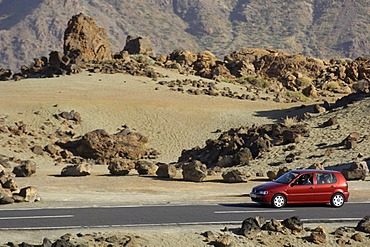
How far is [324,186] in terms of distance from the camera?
76.4 feet

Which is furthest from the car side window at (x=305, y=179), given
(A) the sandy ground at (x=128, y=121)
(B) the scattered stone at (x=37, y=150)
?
(B) the scattered stone at (x=37, y=150)

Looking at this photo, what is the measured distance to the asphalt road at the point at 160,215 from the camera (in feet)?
65.9

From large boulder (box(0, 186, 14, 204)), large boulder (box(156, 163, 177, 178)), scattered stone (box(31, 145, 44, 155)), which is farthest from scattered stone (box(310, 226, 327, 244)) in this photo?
scattered stone (box(31, 145, 44, 155))

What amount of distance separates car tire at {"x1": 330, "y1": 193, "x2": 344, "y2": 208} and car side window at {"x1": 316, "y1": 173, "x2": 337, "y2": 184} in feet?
1.33

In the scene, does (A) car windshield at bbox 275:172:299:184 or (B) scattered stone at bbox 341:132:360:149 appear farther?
(B) scattered stone at bbox 341:132:360:149

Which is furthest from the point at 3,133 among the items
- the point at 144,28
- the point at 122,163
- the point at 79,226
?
the point at 144,28

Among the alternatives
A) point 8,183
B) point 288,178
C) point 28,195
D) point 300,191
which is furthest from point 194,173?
point 300,191

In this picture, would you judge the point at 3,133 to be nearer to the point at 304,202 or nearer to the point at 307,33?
the point at 304,202

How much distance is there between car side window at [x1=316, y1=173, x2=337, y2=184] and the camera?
23328 mm

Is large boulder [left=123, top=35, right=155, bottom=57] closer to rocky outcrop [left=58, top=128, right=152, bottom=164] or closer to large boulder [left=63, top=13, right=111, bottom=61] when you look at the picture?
large boulder [left=63, top=13, right=111, bottom=61]

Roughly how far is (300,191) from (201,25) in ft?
453

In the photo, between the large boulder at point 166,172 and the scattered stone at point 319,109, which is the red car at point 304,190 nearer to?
the large boulder at point 166,172

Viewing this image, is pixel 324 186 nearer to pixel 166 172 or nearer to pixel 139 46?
pixel 166 172

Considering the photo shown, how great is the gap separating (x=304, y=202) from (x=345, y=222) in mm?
2348
